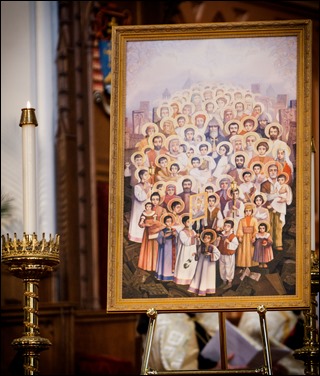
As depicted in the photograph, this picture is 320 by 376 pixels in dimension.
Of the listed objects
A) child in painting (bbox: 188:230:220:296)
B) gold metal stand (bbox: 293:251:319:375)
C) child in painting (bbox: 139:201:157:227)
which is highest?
child in painting (bbox: 139:201:157:227)

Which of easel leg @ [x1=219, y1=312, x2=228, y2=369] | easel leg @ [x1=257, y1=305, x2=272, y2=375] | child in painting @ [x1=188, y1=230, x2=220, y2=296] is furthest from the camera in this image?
easel leg @ [x1=219, y1=312, x2=228, y2=369]

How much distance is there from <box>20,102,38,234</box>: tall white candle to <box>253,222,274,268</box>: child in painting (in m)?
0.79

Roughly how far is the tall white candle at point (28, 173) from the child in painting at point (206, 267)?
0.59 metres

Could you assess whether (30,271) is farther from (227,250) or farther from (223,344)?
(223,344)

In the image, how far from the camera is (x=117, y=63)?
3.65 m

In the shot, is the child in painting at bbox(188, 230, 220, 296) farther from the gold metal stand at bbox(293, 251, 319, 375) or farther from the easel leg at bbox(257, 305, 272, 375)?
the gold metal stand at bbox(293, 251, 319, 375)

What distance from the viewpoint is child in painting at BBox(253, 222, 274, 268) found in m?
3.53

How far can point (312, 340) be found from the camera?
3844 mm

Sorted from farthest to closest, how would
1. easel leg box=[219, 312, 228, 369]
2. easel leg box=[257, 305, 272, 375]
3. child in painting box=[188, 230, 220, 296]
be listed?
easel leg box=[219, 312, 228, 369] → child in painting box=[188, 230, 220, 296] → easel leg box=[257, 305, 272, 375]

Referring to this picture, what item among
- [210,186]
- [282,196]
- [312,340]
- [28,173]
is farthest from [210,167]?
[312,340]

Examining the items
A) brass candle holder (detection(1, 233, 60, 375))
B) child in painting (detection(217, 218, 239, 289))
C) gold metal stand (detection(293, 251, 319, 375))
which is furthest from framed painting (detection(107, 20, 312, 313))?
gold metal stand (detection(293, 251, 319, 375))

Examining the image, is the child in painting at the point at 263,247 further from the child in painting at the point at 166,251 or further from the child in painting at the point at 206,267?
the child in painting at the point at 166,251

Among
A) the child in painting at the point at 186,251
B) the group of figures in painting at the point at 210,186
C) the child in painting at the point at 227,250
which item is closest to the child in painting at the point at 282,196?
the group of figures in painting at the point at 210,186

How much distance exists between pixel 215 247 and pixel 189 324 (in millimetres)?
2632
